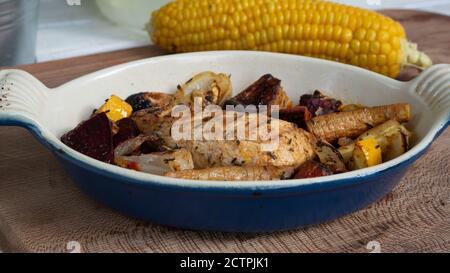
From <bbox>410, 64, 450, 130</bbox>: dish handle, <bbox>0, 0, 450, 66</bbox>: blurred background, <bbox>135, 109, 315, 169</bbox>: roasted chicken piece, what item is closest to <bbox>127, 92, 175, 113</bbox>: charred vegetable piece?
<bbox>135, 109, 315, 169</bbox>: roasted chicken piece

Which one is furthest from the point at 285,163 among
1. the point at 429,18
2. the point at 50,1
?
the point at 50,1

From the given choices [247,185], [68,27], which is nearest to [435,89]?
[247,185]

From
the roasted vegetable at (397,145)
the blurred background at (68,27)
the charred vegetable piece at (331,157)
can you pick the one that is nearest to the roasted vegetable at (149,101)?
the charred vegetable piece at (331,157)

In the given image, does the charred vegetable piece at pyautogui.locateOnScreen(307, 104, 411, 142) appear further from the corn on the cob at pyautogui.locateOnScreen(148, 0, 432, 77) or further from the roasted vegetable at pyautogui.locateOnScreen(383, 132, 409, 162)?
the corn on the cob at pyautogui.locateOnScreen(148, 0, 432, 77)

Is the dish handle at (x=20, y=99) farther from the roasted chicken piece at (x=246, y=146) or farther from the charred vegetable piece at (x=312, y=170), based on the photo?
the charred vegetable piece at (x=312, y=170)

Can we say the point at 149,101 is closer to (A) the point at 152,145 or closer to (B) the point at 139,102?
(B) the point at 139,102
